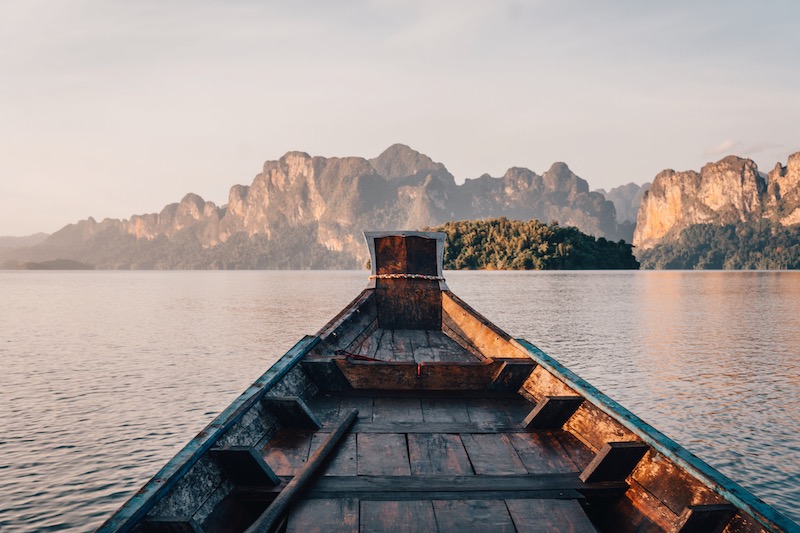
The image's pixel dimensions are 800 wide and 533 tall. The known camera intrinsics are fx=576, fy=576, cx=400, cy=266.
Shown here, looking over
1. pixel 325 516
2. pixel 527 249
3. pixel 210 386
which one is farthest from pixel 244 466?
pixel 527 249

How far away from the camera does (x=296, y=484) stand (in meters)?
3.26

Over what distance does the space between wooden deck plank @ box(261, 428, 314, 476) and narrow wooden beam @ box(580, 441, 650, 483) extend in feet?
6.10

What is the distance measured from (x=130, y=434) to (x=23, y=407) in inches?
138

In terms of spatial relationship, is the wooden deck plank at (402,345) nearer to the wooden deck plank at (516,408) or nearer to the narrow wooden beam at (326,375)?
the narrow wooden beam at (326,375)

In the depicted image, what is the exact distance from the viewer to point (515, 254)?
4058 inches

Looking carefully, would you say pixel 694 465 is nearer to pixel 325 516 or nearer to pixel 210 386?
pixel 325 516

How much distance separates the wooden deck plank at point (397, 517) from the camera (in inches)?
120

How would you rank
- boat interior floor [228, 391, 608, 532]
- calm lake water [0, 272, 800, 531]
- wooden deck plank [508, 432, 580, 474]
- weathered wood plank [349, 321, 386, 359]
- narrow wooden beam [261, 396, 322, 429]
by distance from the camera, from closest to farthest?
boat interior floor [228, 391, 608, 532], wooden deck plank [508, 432, 580, 474], narrow wooden beam [261, 396, 322, 429], calm lake water [0, 272, 800, 531], weathered wood plank [349, 321, 386, 359]

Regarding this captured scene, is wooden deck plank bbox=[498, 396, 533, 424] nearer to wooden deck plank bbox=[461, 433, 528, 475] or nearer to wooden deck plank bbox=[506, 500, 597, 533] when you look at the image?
wooden deck plank bbox=[461, 433, 528, 475]

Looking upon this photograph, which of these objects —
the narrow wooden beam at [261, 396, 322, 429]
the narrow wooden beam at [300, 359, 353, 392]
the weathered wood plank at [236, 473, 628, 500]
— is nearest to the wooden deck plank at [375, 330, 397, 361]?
the narrow wooden beam at [300, 359, 353, 392]

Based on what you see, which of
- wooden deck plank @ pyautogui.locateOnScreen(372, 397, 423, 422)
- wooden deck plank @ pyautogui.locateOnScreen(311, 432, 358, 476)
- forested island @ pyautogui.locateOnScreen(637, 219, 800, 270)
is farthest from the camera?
forested island @ pyautogui.locateOnScreen(637, 219, 800, 270)

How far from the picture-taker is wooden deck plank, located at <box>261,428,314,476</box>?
3.81 m

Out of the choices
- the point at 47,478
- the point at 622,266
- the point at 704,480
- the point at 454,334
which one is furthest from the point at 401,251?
the point at 622,266

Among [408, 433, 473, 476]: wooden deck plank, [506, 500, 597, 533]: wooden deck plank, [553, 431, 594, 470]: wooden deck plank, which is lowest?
[506, 500, 597, 533]: wooden deck plank
